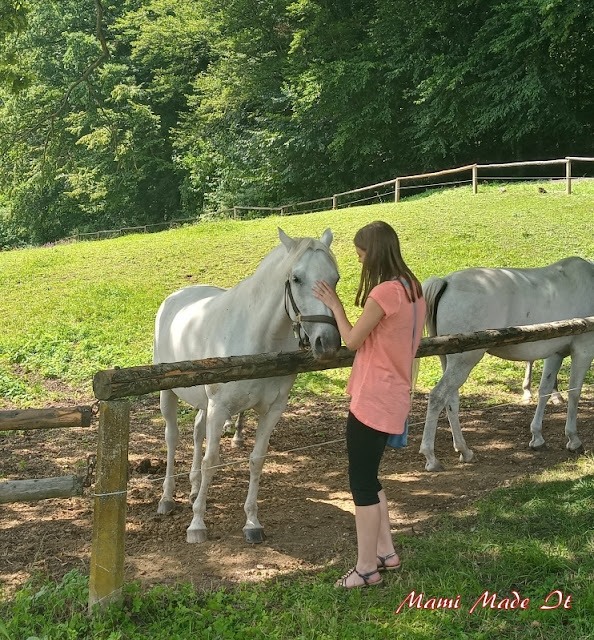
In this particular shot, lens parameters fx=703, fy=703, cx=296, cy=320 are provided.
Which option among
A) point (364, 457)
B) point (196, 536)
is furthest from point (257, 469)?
point (364, 457)

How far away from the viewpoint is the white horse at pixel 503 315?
6691 mm

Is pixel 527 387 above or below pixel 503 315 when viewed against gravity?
below

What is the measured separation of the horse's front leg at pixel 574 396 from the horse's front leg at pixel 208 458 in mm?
3724

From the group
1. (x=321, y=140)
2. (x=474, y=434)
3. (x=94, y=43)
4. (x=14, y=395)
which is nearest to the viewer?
(x=474, y=434)

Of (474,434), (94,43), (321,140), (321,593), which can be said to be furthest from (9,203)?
(321,593)

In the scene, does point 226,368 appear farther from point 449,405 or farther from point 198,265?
point 198,265

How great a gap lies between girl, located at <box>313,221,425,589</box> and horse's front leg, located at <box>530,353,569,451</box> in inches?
147

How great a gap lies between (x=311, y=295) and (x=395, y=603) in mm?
1732

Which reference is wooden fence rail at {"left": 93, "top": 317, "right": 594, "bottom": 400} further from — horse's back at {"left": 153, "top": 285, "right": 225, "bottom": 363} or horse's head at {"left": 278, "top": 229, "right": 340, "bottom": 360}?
horse's back at {"left": 153, "top": 285, "right": 225, "bottom": 363}

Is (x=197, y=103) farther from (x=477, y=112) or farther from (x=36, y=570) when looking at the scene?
(x=36, y=570)

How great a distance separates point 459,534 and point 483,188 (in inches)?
835

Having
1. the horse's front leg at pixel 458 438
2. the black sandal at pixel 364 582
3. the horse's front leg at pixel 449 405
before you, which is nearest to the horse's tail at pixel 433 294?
the horse's front leg at pixel 449 405

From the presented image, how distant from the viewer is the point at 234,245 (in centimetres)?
1823

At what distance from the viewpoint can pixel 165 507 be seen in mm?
5648
